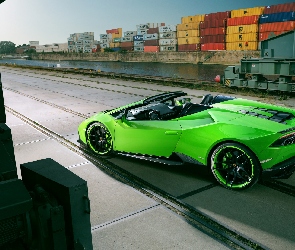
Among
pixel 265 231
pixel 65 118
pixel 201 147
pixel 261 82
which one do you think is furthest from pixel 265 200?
pixel 261 82

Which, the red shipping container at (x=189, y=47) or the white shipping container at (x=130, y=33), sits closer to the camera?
the red shipping container at (x=189, y=47)

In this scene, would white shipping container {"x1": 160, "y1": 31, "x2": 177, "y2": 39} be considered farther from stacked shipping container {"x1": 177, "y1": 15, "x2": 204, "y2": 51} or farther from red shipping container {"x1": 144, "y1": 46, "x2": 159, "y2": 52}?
stacked shipping container {"x1": 177, "y1": 15, "x2": 204, "y2": 51}

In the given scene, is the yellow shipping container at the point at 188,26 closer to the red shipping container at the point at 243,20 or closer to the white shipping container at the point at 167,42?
the white shipping container at the point at 167,42

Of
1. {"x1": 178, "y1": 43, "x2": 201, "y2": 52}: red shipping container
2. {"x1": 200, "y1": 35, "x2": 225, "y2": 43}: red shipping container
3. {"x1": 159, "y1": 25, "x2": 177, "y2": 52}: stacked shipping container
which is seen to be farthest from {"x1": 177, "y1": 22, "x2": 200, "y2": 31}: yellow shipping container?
{"x1": 159, "y1": 25, "x2": 177, "y2": 52}: stacked shipping container

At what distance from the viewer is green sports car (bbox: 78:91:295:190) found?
4672mm

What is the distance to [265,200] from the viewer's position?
15.6 ft

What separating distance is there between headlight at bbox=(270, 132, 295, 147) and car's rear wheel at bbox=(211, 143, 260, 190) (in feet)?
1.25

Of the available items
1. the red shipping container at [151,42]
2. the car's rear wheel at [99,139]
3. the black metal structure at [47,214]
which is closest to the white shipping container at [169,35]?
the red shipping container at [151,42]

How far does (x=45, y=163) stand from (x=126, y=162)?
4220mm

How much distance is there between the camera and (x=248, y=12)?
83562 mm

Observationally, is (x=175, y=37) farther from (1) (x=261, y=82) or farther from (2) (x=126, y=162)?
(2) (x=126, y=162)

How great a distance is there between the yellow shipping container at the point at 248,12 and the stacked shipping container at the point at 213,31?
2.10 metres

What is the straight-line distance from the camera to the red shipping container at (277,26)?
69.9 meters

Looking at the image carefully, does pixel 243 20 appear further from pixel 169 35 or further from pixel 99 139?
pixel 99 139
